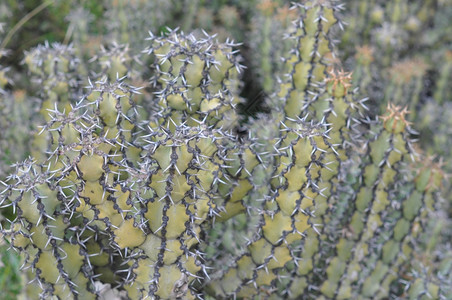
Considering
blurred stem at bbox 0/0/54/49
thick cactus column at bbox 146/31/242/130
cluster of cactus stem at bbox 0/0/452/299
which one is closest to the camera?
cluster of cactus stem at bbox 0/0/452/299

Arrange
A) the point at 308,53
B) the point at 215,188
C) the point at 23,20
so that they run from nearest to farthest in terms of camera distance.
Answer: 1. the point at 215,188
2. the point at 308,53
3. the point at 23,20

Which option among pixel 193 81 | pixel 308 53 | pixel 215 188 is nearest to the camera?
pixel 215 188

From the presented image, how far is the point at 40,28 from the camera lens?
403 cm

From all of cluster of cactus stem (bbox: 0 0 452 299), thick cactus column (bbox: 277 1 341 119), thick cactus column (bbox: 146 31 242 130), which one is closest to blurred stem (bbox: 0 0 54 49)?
cluster of cactus stem (bbox: 0 0 452 299)

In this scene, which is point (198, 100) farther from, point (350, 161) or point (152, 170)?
point (350, 161)

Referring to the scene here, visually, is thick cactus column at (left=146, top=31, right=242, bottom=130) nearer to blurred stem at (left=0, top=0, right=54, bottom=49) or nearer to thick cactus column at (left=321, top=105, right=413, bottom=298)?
thick cactus column at (left=321, top=105, right=413, bottom=298)

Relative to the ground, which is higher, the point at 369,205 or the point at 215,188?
the point at 215,188

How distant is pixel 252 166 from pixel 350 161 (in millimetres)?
525

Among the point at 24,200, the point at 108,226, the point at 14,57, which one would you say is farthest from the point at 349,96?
the point at 14,57

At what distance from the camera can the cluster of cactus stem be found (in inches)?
64.6

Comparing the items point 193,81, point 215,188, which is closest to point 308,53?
point 193,81

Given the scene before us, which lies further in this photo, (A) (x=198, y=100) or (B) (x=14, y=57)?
(B) (x=14, y=57)

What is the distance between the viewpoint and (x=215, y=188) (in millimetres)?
1822

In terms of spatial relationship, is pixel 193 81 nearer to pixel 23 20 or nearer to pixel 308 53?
pixel 308 53
